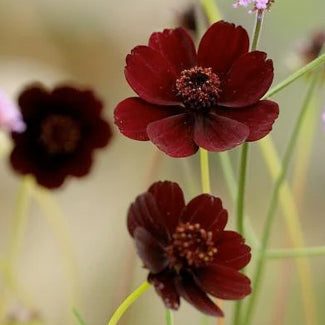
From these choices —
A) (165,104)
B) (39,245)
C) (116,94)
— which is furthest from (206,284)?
(116,94)

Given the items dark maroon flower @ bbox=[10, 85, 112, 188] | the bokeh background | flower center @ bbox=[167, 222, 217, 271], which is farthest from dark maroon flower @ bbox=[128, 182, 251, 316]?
the bokeh background

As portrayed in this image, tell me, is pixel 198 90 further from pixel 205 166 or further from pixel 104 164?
pixel 104 164

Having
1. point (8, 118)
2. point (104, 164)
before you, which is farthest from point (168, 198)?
point (104, 164)

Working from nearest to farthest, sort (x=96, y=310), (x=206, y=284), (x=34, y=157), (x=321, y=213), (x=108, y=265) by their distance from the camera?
(x=206, y=284) < (x=34, y=157) < (x=96, y=310) < (x=108, y=265) < (x=321, y=213)

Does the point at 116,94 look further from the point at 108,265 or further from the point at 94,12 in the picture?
the point at 108,265

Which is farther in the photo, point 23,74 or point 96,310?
point 23,74

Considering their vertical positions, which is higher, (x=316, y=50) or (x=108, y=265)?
(x=316, y=50)

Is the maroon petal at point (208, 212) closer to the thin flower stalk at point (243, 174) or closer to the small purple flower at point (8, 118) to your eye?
the thin flower stalk at point (243, 174)

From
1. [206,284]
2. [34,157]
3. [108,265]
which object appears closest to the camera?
[206,284]
